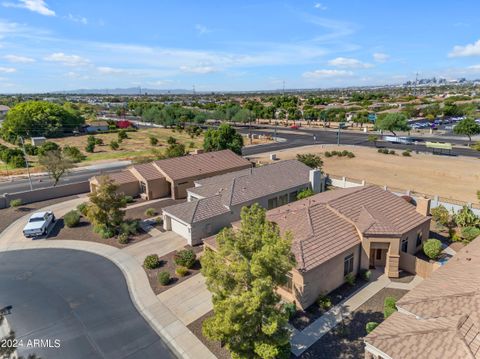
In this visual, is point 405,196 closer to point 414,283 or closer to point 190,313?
point 414,283

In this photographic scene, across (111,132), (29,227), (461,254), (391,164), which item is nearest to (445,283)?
(461,254)

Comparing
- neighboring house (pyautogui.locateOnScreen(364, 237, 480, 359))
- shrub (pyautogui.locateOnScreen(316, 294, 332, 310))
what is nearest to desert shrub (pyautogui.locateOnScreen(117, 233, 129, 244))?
shrub (pyautogui.locateOnScreen(316, 294, 332, 310))

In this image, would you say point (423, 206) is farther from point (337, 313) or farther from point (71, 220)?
point (71, 220)

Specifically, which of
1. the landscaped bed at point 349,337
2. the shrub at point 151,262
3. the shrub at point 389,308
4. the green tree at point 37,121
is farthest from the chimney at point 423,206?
the green tree at point 37,121

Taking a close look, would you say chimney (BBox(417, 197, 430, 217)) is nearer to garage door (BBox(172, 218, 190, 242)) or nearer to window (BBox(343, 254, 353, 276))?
window (BBox(343, 254, 353, 276))

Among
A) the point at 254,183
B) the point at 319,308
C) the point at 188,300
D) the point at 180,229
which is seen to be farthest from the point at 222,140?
the point at 319,308

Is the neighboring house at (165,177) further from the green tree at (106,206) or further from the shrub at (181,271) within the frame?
the shrub at (181,271)

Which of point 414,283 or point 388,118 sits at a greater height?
point 388,118
